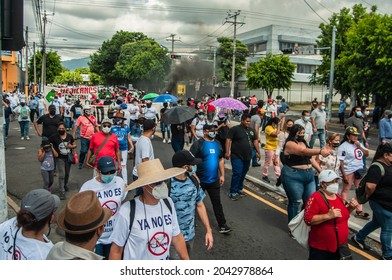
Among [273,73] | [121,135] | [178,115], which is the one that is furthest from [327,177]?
[273,73]

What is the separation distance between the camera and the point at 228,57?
5191cm

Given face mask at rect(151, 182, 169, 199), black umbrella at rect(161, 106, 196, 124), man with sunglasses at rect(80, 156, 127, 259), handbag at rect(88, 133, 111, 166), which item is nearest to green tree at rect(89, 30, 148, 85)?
black umbrella at rect(161, 106, 196, 124)

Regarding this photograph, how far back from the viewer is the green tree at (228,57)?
50781 millimetres

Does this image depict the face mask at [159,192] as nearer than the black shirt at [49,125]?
Yes

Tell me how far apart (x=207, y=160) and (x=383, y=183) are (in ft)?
7.20

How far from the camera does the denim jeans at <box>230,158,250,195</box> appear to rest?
6766mm

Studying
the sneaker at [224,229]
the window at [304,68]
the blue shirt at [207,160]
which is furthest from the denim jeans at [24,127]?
the window at [304,68]

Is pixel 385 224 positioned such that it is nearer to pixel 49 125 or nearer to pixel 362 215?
pixel 362 215

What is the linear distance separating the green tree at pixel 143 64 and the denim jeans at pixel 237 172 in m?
46.1

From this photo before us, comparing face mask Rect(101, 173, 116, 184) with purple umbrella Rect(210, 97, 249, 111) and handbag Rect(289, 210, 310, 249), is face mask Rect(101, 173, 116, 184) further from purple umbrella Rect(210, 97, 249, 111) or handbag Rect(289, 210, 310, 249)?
purple umbrella Rect(210, 97, 249, 111)

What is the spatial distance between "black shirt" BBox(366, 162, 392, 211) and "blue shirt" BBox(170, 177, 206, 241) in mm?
2245

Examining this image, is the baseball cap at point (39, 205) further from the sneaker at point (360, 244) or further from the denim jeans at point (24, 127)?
the denim jeans at point (24, 127)

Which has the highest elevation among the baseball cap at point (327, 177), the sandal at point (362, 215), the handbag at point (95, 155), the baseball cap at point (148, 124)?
the baseball cap at point (148, 124)

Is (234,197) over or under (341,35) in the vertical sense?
under
